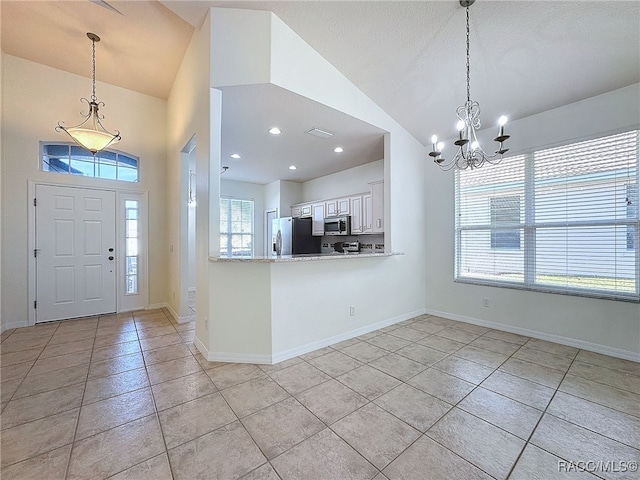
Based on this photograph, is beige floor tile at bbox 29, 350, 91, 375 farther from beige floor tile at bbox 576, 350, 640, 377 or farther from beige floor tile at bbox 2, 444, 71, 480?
beige floor tile at bbox 576, 350, 640, 377

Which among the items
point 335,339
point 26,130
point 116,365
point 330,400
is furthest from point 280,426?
point 26,130

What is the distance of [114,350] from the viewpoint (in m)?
3.06

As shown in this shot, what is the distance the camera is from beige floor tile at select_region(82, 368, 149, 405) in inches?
86.0

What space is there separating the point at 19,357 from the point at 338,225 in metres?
4.74

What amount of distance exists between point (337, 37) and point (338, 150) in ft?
6.28

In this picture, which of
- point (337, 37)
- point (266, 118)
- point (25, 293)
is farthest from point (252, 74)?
point (25, 293)

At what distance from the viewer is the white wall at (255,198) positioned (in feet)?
23.3

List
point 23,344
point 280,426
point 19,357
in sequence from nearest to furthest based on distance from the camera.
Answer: point 280,426 → point 19,357 → point 23,344

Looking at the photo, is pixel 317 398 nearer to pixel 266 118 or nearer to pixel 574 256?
pixel 266 118

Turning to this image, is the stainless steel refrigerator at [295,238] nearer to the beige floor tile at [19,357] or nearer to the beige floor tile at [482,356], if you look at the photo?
the beige floor tile at [482,356]

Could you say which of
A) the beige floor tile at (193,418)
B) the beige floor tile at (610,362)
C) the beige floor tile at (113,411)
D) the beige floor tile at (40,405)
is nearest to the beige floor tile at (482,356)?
the beige floor tile at (610,362)

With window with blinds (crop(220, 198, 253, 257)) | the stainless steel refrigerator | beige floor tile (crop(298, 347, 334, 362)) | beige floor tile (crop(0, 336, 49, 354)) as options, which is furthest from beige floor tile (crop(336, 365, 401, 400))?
window with blinds (crop(220, 198, 253, 257))

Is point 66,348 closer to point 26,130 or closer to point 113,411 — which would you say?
point 113,411

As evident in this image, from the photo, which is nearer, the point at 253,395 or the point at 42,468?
the point at 42,468
